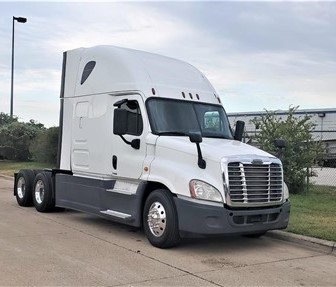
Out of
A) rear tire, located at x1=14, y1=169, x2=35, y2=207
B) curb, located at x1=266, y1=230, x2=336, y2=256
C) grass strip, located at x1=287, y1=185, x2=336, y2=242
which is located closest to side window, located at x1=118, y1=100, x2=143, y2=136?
curb, located at x1=266, y1=230, x2=336, y2=256

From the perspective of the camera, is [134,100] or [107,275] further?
[134,100]

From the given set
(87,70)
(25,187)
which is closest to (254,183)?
(87,70)

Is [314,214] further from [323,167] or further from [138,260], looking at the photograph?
[323,167]

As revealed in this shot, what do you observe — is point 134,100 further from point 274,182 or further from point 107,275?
point 107,275

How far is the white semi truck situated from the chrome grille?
0.02 m

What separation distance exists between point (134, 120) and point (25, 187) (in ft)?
15.6

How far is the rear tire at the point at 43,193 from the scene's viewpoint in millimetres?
10914

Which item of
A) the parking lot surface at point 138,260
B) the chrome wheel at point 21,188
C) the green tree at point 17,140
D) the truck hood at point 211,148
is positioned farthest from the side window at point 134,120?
the green tree at point 17,140

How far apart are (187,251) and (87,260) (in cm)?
164

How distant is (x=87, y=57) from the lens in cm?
1002

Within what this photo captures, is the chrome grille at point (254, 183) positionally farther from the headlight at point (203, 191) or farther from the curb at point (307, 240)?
the curb at point (307, 240)

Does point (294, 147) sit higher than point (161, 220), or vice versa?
point (294, 147)

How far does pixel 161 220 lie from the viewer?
7.69 metres

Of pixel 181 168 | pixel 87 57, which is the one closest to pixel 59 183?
pixel 87 57
